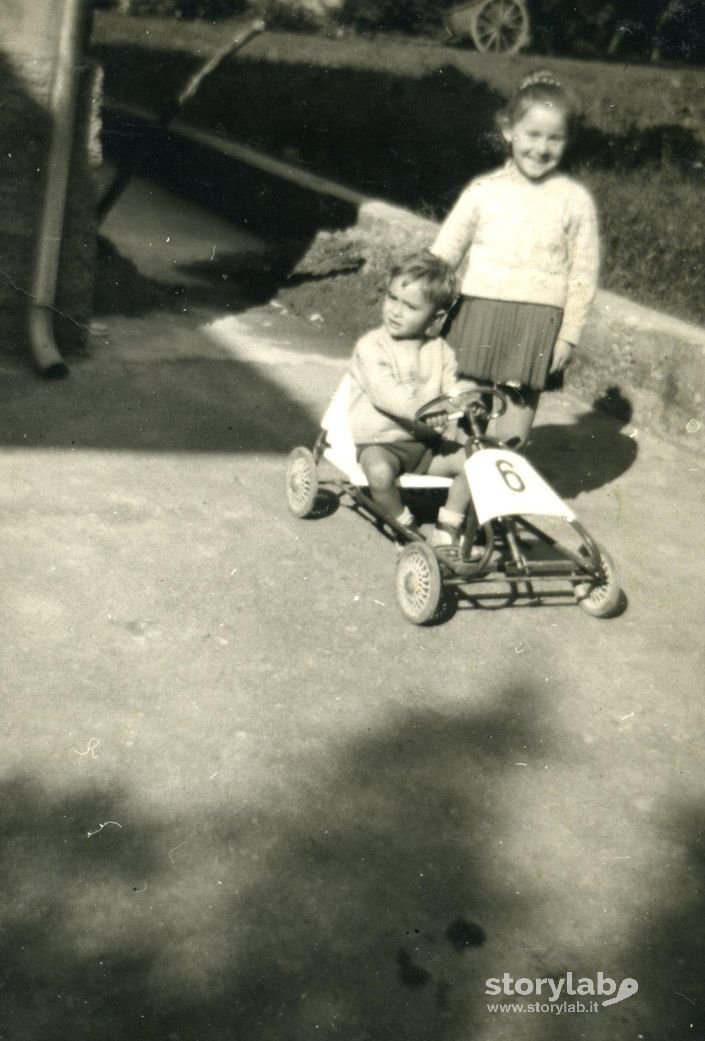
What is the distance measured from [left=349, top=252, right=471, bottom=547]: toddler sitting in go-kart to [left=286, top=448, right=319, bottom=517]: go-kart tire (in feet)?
0.97

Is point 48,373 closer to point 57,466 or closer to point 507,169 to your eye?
point 57,466

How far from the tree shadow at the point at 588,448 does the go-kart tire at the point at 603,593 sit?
1170 millimetres

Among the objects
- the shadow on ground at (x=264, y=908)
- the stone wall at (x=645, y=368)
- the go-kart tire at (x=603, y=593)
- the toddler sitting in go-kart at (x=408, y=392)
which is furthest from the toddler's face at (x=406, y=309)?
the stone wall at (x=645, y=368)

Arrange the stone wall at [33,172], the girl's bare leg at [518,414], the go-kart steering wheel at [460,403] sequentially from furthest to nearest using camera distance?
the stone wall at [33,172], the girl's bare leg at [518,414], the go-kart steering wheel at [460,403]

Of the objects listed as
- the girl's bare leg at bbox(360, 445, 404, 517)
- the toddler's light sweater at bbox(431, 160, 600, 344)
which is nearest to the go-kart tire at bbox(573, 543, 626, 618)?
the girl's bare leg at bbox(360, 445, 404, 517)

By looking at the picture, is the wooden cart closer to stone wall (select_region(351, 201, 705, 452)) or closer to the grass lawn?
the grass lawn

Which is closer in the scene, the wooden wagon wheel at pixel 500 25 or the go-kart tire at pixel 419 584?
the go-kart tire at pixel 419 584

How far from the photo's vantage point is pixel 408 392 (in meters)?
4.26

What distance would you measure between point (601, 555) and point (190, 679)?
1631 millimetres

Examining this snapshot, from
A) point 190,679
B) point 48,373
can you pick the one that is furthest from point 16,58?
point 190,679

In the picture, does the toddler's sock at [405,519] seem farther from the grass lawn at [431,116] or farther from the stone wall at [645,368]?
Answer: the grass lawn at [431,116]

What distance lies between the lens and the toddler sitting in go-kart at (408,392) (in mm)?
4211

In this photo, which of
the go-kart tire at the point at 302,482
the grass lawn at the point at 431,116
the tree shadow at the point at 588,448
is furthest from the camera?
the grass lawn at the point at 431,116

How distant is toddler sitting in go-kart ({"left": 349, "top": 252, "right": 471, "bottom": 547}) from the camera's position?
13.8ft
